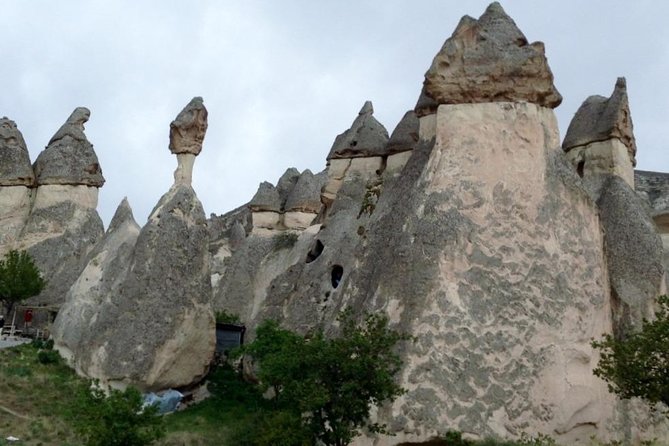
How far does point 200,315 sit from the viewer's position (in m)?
15.4

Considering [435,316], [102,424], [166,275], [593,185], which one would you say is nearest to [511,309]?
[435,316]

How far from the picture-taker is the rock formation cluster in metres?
10.9

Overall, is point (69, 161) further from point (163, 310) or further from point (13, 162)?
point (163, 310)

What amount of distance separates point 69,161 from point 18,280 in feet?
15.6

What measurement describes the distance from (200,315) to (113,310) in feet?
5.46

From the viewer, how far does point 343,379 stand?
9891 millimetres

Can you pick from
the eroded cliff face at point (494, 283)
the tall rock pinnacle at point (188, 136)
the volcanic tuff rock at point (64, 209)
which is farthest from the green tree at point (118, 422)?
the volcanic tuff rock at point (64, 209)

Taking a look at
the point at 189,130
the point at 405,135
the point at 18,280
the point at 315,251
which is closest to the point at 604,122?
the point at 405,135

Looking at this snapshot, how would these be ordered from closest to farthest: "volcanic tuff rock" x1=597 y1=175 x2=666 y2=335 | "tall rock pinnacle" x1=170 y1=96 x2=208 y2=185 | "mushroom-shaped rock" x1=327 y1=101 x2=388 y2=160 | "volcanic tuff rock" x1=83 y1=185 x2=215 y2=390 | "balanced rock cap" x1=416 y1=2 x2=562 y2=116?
"volcanic tuff rock" x1=597 y1=175 x2=666 y2=335 → "balanced rock cap" x1=416 y1=2 x2=562 y2=116 → "volcanic tuff rock" x1=83 y1=185 x2=215 y2=390 → "tall rock pinnacle" x1=170 y1=96 x2=208 y2=185 → "mushroom-shaped rock" x1=327 y1=101 x2=388 y2=160

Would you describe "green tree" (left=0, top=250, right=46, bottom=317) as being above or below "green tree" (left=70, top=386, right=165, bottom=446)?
above

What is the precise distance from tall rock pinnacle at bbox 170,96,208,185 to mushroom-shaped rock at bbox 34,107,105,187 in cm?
694

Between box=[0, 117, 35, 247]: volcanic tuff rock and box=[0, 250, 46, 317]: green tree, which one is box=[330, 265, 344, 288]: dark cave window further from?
box=[0, 117, 35, 247]: volcanic tuff rock

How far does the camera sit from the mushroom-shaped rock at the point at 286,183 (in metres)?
25.2

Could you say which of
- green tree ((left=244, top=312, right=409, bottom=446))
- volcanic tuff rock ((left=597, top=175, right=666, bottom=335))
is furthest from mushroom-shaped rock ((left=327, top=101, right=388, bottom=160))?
green tree ((left=244, top=312, right=409, bottom=446))
